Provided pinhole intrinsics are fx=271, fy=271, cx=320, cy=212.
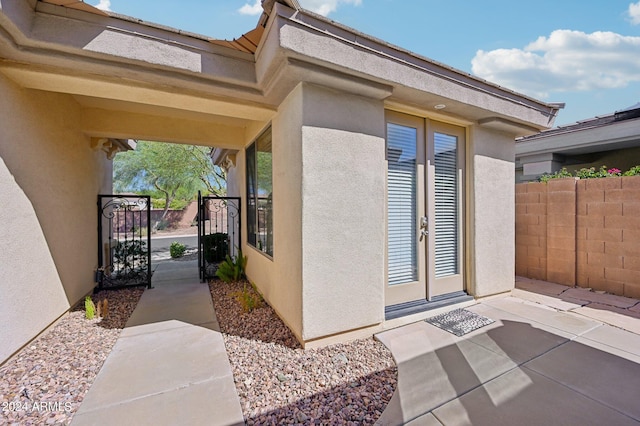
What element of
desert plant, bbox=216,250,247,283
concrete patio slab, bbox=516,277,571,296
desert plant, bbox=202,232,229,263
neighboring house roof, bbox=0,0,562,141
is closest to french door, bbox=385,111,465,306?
neighboring house roof, bbox=0,0,562,141

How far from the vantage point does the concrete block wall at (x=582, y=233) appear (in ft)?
15.1

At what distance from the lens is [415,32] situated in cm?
463

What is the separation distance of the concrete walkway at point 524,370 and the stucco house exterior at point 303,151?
72 centimetres

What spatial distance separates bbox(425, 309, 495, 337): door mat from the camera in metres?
3.54

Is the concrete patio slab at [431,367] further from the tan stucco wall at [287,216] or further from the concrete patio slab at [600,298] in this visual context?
the concrete patio slab at [600,298]

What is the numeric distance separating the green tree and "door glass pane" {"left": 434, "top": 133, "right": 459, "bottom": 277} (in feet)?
38.5

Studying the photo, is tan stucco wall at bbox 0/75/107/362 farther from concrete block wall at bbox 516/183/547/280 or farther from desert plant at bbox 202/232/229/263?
concrete block wall at bbox 516/183/547/280

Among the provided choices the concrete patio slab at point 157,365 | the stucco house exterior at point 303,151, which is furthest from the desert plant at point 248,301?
the concrete patio slab at point 157,365

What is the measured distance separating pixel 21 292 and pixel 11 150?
1.56 m

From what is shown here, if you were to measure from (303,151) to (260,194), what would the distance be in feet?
7.40

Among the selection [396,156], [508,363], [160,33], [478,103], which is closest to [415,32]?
[478,103]

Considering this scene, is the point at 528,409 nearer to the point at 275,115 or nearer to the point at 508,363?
the point at 508,363

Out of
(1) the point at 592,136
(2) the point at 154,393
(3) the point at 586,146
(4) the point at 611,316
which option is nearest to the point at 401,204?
(4) the point at 611,316

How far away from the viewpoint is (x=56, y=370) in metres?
2.71
